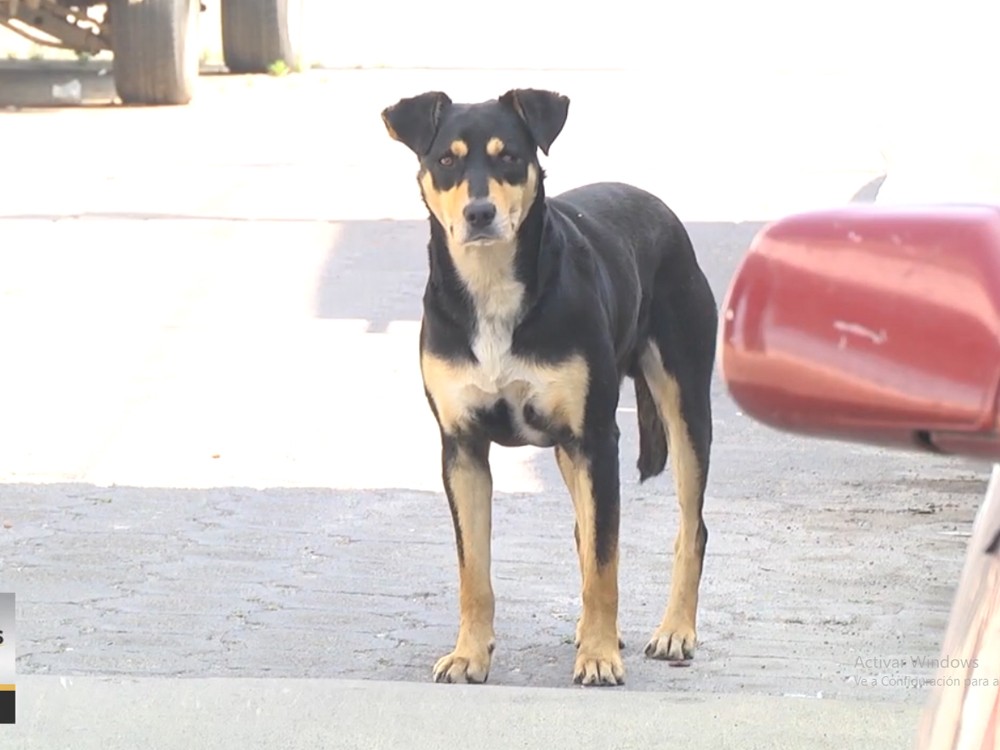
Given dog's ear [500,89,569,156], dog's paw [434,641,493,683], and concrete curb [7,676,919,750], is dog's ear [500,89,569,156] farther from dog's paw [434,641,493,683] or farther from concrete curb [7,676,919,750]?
concrete curb [7,676,919,750]

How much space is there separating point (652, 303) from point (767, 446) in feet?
7.64

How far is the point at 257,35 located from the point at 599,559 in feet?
49.1

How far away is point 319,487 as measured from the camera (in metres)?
7.12

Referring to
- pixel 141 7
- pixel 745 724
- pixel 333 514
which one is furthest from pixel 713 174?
pixel 745 724

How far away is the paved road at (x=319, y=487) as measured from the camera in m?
5.41

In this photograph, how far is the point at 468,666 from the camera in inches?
201

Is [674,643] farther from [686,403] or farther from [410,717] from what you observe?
[410,717]

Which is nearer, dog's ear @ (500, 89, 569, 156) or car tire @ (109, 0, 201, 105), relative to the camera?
dog's ear @ (500, 89, 569, 156)

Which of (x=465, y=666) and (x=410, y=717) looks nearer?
(x=410, y=717)

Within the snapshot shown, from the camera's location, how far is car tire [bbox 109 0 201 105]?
16.1 meters

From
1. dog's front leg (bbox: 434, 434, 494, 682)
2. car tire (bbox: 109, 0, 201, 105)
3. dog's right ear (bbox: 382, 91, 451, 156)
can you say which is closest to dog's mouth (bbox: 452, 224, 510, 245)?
dog's right ear (bbox: 382, 91, 451, 156)

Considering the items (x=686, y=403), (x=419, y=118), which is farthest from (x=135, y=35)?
(x=686, y=403)

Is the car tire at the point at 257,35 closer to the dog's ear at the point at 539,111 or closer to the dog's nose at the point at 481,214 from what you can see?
the dog's ear at the point at 539,111

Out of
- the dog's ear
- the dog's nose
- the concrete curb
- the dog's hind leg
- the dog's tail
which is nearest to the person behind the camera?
the concrete curb
